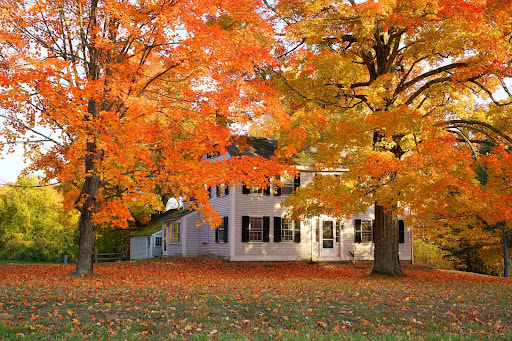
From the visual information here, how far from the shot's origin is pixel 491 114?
1978 cm

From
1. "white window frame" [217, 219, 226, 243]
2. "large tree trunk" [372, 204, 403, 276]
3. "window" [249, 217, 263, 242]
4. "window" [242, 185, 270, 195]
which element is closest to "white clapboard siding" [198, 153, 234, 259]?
"white window frame" [217, 219, 226, 243]

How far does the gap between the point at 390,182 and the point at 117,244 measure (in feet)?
97.4

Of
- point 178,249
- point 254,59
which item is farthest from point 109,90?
point 178,249

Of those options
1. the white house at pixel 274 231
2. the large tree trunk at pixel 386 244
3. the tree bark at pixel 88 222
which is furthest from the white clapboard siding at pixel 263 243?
the tree bark at pixel 88 222

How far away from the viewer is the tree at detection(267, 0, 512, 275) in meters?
17.0

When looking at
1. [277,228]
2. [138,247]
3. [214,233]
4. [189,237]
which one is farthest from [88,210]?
[138,247]

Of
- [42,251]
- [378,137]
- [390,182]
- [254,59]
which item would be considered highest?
[254,59]

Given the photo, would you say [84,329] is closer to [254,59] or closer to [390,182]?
[254,59]

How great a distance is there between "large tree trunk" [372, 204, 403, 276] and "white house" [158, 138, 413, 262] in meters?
6.86

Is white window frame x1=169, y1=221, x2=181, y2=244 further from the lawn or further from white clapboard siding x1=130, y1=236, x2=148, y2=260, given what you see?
the lawn

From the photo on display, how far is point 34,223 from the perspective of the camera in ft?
137

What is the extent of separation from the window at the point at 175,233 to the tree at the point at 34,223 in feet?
30.5

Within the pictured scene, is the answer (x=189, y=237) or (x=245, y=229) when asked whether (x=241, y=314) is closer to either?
(x=245, y=229)

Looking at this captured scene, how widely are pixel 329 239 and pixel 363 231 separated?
93.6 inches
